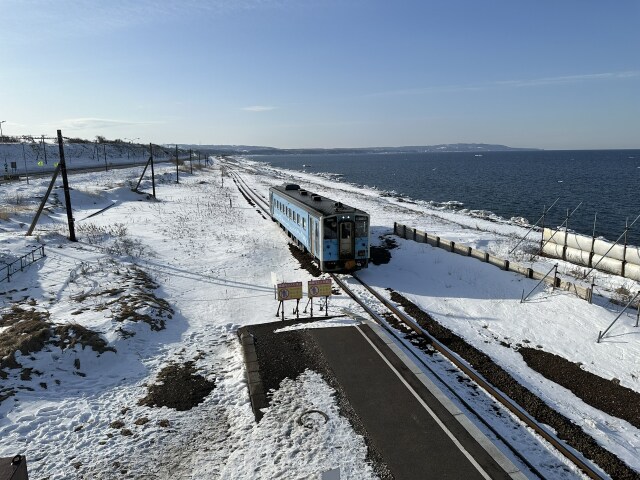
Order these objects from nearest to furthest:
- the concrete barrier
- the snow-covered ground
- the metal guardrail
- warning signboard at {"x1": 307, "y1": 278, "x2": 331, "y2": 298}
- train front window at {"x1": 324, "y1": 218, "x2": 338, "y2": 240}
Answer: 1. the snow-covered ground
2. warning signboard at {"x1": 307, "y1": 278, "x2": 331, "y2": 298}
3. the metal guardrail
4. the concrete barrier
5. train front window at {"x1": 324, "y1": 218, "x2": 338, "y2": 240}

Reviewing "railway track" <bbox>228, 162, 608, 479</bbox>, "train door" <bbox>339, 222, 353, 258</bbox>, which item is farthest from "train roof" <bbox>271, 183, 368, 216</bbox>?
"railway track" <bbox>228, 162, 608, 479</bbox>

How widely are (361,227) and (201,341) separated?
932cm

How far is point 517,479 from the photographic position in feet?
24.3

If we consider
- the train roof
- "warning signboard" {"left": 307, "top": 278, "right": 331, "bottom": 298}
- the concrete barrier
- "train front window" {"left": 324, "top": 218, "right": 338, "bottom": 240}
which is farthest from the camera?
the train roof

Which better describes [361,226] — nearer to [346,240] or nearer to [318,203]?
[346,240]

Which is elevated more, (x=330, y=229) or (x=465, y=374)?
(x=330, y=229)

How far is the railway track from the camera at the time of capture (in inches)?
340

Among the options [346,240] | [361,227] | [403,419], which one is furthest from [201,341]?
[361,227]

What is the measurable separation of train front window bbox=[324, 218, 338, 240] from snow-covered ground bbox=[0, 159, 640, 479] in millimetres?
2330

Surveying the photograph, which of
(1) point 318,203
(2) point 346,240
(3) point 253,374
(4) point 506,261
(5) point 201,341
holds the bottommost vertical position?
(5) point 201,341

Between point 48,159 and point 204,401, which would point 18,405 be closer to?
point 204,401

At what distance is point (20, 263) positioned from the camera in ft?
61.4

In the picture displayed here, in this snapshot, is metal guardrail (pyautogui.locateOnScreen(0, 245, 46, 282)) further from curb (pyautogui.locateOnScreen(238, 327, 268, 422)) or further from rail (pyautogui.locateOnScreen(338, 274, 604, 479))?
rail (pyautogui.locateOnScreen(338, 274, 604, 479))

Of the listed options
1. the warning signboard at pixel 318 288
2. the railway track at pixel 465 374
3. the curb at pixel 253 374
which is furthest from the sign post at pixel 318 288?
the curb at pixel 253 374
